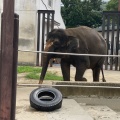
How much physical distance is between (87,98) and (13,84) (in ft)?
11.2

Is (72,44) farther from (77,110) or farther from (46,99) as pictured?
(77,110)

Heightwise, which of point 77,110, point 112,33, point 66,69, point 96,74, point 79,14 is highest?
point 79,14

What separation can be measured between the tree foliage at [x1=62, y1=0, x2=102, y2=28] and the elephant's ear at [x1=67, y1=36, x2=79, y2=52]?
31787 millimetres

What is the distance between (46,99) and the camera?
5.99 meters

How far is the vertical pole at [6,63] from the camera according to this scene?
12.2ft

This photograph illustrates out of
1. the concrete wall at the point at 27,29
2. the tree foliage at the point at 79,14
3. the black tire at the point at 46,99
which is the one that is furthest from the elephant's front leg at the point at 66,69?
the tree foliage at the point at 79,14

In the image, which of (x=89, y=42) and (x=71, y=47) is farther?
(x=89, y=42)

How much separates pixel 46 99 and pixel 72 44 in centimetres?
257

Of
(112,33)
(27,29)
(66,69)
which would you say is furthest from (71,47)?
(27,29)

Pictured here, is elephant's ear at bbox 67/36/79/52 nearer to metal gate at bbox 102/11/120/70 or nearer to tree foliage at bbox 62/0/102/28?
metal gate at bbox 102/11/120/70

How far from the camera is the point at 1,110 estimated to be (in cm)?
382

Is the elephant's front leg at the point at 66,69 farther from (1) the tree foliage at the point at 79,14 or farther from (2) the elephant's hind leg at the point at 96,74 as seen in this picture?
(1) the tree foliage at the point at 79,14

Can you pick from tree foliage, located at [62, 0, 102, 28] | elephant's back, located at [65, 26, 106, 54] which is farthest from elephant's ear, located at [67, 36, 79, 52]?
tree foliage, located at [62, 0, 102, 28]

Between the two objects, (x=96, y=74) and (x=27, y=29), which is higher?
(x=27, y=29)
